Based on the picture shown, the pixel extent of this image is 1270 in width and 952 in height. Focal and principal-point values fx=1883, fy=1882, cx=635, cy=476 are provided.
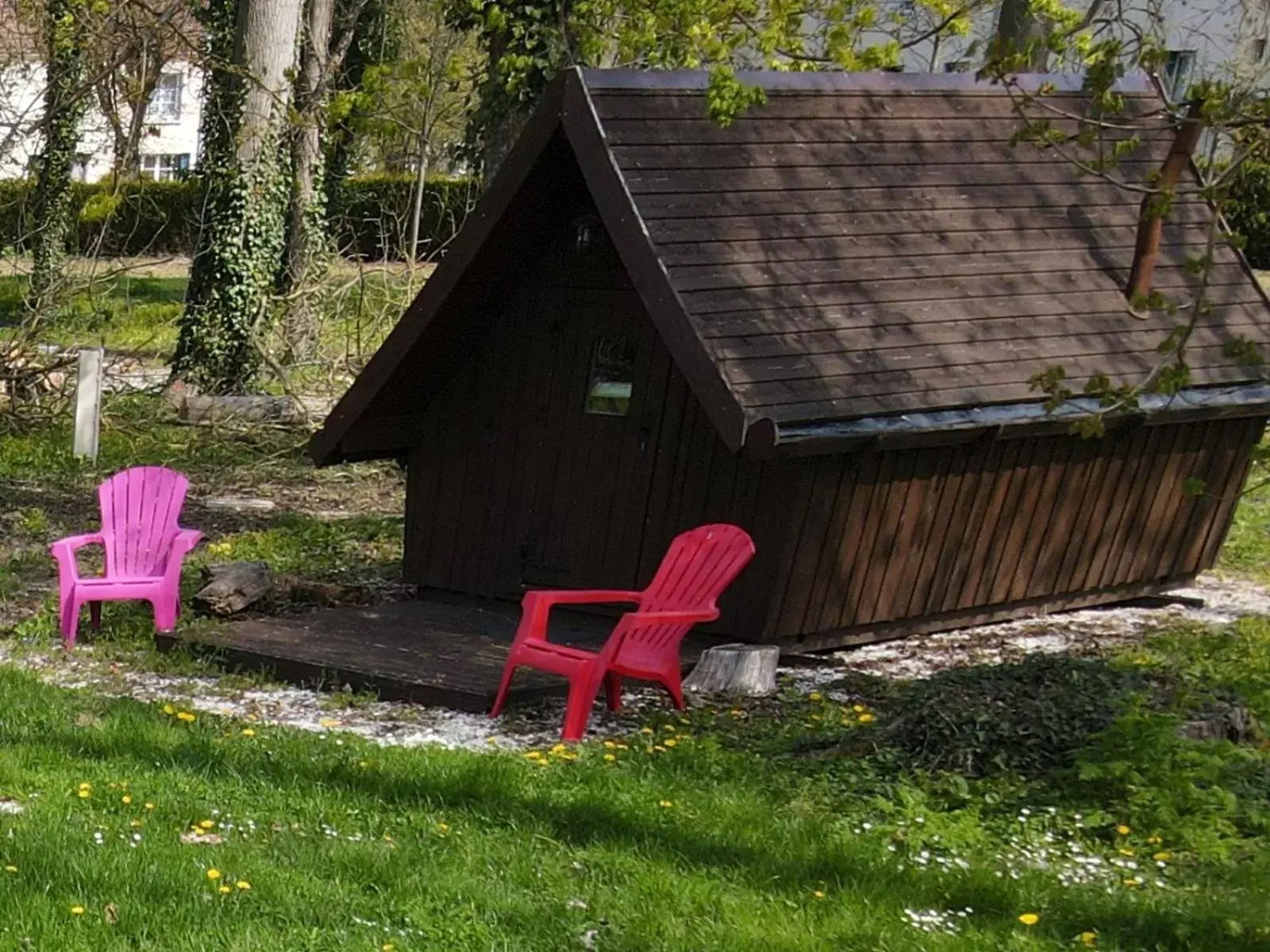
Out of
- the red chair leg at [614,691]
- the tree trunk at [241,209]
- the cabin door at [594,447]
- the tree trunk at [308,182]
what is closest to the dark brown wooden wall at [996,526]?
the cabin door at [594,447]

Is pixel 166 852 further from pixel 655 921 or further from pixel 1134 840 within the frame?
pixel 1134 840

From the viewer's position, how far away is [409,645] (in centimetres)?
1017

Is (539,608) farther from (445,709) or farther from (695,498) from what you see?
(695,498)

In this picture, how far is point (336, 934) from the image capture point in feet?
17.9

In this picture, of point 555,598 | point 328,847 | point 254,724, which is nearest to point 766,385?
point 555,598

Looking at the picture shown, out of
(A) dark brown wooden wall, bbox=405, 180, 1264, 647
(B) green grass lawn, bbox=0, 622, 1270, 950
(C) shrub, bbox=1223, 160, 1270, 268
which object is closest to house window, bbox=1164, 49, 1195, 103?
(C) shrub, bbox=1223, 160, 1270, 268

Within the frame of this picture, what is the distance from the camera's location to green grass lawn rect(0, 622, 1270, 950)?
5.69 metres

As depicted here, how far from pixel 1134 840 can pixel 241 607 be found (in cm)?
547

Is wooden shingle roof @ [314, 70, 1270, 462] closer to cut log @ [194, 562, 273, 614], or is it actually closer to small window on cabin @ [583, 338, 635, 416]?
cut log @ [194, 562, 273, 614]

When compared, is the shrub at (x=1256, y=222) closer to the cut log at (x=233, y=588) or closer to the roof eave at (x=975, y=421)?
the roof eave at (x=975, y=421)

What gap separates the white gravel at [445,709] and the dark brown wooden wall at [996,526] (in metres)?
0.21

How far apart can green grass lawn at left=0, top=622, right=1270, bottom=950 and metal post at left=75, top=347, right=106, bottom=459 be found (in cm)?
770

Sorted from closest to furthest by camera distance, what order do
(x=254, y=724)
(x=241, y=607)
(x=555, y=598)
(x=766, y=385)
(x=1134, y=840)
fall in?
(x=1134, y=840) → (x=254, y=724) → (x=555, y=598) → (x=766, y=385) → (x=241, y=607)

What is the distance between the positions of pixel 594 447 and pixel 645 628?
89.0 inches
